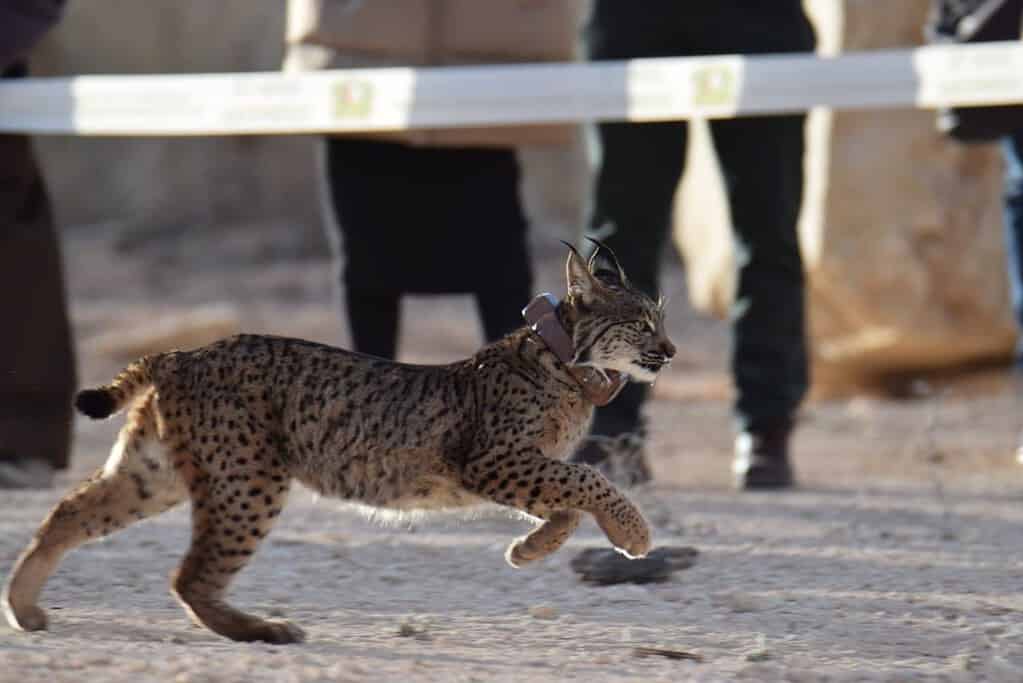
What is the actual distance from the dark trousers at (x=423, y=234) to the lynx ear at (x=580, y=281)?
173 centimetres

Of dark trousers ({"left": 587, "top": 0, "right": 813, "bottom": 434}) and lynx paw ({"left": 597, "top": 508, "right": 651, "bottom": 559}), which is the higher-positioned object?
dark trousers ({"left": 587, "top": 0, "right": 813, "bottom": 434})

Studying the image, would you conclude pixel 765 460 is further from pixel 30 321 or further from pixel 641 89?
pixel 30 321

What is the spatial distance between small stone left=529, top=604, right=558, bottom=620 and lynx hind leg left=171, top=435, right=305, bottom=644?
0.51 metres

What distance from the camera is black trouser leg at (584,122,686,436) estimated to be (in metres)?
5.57

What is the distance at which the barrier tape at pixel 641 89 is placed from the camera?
554 cm

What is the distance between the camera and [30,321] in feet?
18.7

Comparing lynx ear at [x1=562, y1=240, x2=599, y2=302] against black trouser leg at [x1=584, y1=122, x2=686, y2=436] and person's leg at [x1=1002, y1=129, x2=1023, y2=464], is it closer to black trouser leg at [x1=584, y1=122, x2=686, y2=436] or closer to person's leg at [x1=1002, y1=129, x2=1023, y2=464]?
black trouser leg at [x1=584, y1=122, x2=686, y2=436]

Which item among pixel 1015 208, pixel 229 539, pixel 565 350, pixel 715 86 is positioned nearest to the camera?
pixel 229 539

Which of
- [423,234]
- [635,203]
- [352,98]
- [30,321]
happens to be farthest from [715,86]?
[30,321]

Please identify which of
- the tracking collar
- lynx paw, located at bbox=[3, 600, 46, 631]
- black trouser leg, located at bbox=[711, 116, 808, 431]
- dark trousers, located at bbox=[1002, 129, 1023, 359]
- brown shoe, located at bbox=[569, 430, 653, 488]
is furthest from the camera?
dark trousers, located at bbox=[1002, 129, 1023, 359]

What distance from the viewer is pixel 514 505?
3641 mm

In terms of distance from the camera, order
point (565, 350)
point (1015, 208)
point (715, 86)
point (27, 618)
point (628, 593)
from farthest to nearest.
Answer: point (1015, 208), point (715, 86), point (628, 593), point (565, 350), point (27, 618)

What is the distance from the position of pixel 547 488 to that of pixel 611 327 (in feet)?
1.26

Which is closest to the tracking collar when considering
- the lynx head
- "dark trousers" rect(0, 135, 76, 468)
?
the lynx head
